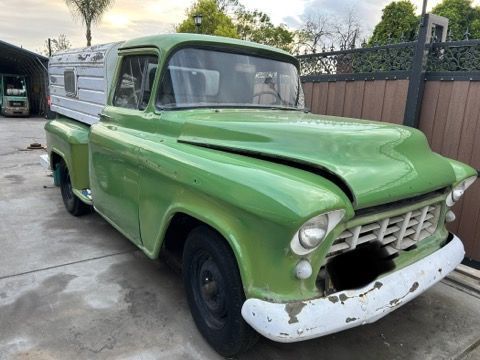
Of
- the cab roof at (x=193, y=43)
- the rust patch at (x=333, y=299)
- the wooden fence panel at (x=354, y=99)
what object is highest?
the cab roof at (x=193, y=43)

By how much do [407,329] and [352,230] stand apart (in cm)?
130

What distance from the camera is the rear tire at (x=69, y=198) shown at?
5137mm

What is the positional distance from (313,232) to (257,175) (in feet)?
1.45

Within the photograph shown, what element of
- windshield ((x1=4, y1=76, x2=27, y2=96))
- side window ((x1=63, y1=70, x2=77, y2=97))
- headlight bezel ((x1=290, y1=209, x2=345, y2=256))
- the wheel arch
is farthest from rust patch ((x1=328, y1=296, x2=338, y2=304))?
windshield ((x1=4, y1=76, x2=27, y2=96))

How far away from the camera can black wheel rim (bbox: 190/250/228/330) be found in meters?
2.55

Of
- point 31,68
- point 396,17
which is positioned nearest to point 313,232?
point 396,17

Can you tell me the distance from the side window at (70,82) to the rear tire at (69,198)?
1382 mm

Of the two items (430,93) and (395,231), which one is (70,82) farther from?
(395,231)

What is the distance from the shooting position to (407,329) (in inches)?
119

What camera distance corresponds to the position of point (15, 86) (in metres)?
21.8

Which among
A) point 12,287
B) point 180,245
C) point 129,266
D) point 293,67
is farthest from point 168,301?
point 293,67

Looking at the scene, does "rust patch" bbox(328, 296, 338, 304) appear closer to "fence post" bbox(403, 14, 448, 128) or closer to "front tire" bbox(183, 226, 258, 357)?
"front tire" bbox(183, 226, 258, 357)

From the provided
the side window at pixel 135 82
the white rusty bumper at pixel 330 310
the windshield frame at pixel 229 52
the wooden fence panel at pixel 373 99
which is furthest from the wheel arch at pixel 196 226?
the wooden fence panel at pixel 373 99

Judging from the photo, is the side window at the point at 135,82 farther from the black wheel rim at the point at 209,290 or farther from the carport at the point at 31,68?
the carport at the point at 31,68
